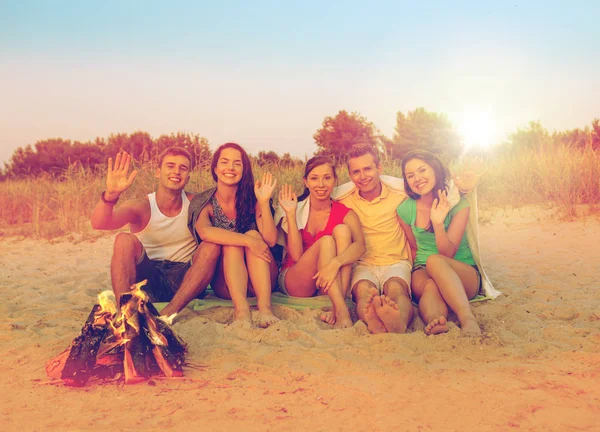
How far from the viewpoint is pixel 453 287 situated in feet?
13.0

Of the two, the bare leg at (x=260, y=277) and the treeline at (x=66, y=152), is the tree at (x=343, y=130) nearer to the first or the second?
the treeline at (x=66, y=152)

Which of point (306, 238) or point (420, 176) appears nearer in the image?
point (420, 176)

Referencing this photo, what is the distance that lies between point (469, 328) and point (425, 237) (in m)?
0.90

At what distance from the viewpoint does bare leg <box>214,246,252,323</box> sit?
422 cm

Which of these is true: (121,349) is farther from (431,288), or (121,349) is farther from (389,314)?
(431,288)

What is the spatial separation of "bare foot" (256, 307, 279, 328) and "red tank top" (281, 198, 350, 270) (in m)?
0.52

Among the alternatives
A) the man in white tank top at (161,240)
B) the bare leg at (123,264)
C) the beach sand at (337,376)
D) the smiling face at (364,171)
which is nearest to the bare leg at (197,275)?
the man in white tank top at (161,240)

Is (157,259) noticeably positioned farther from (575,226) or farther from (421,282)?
(575,226)

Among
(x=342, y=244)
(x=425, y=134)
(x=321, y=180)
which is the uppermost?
(x=425, y=134)

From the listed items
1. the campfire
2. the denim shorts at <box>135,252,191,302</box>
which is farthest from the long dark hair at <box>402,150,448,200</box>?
the campfire

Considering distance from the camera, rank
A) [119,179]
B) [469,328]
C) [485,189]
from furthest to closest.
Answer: [485,189] → [119,179] → [469,328]

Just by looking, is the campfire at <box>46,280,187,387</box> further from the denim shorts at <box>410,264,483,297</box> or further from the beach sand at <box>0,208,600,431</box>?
the denim shorts at <box>410,264,483,297</box>

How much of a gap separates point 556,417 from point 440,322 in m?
1.22

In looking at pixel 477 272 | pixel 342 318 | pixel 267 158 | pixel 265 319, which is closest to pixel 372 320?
pixel 342 318
